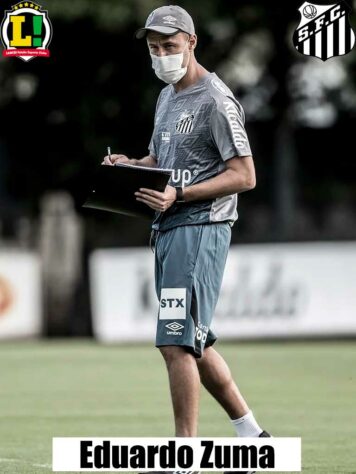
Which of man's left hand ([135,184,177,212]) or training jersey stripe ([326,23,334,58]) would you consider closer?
man's left hand ([135,184,177,212])

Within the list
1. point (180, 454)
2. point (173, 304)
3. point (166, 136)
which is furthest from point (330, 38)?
point (180, 454)

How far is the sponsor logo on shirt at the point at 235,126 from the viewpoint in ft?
24.6

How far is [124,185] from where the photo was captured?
7.47 m

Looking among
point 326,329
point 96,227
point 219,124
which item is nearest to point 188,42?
point 219,124

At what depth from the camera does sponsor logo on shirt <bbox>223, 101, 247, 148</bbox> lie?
751 cm

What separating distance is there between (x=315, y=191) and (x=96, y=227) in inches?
201

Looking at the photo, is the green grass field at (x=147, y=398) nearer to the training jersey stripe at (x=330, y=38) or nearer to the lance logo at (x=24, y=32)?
the training jersey stripe at (x=330, y=38)

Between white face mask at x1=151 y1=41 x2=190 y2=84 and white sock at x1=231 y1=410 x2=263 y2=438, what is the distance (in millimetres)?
1920

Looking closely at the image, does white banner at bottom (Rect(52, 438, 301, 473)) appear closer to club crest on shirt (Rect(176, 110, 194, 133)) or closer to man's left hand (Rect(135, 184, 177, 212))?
man's left hand (Rect(135, 184, 177, 212))

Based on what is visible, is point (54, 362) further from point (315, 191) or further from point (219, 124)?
point (315, 191)

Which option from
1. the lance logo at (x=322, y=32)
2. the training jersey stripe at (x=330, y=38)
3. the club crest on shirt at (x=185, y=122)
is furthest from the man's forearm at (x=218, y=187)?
the training jersey stripe at (x=330, y=38)

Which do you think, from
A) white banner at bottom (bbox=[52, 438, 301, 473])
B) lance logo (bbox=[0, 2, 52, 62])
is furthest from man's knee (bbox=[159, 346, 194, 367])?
lance logo (bbox=[0, 2, 52, 62])

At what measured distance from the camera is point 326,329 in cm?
2267

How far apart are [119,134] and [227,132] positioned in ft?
67.7
